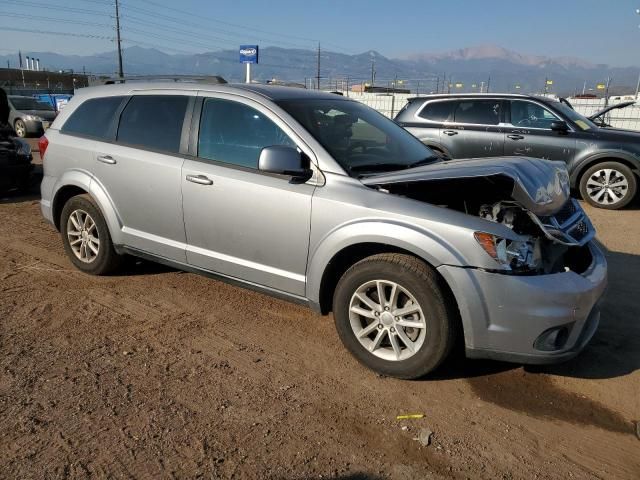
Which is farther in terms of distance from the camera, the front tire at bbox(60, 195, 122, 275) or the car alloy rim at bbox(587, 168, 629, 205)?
the car alloy rim at bbox(587, 168, 629, 205)

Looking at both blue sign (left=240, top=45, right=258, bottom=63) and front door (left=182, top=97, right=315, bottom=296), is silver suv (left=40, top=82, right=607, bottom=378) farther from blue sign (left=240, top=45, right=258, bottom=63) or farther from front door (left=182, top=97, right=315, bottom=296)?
blue sign (left=240, top=45, right=258, bottom=63)

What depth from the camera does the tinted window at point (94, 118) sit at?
469 centimetres

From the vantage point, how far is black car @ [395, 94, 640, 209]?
27.3ft

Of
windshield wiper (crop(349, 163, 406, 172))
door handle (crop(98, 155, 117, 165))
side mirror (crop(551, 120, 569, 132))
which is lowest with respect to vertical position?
door handle (crop(98, 155, 117, 165))

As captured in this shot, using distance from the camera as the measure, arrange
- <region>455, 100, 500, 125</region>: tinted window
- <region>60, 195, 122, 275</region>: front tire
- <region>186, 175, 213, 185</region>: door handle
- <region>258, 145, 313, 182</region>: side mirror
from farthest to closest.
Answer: <region>455, 100, 500, 125</region>: tinted window
<region>60, 195, 122, 275</region>: front tire
<region>186, 175, 213, 185</region>: door handle
<region>258, 145, 313, 182</region>: side mirror

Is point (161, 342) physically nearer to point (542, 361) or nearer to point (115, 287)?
point (115, 287)

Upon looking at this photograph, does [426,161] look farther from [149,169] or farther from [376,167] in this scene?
[149,169]

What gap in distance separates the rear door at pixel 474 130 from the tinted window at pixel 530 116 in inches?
10.7

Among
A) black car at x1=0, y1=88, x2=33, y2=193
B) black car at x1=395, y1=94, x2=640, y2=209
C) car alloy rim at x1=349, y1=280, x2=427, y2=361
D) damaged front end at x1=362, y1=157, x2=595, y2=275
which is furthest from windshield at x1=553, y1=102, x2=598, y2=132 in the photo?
black car at x1=0, y1=88, x2=33, y2=193

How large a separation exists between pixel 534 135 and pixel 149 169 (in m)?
6.74

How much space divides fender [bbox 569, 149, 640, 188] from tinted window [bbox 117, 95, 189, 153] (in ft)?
22.3

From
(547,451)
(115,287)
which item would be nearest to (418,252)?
(547,451)

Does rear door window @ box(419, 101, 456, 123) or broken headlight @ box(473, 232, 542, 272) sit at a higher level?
rear door window @ box(419, 101, 456, 123)

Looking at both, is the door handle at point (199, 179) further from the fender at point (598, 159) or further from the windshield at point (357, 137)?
the fender at point (598, 159)
